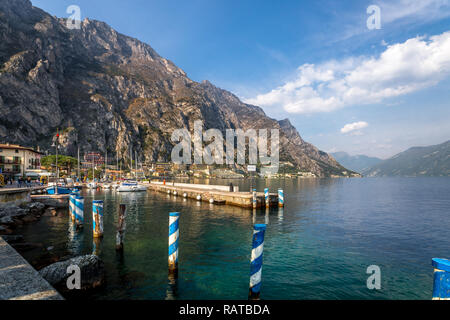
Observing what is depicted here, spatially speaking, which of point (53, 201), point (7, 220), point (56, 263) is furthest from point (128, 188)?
point (56, 263)

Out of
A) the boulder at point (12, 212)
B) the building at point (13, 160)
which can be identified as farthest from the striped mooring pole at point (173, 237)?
the building at point (13, 160)

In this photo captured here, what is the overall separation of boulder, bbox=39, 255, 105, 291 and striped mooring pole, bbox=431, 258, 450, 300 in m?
12.5

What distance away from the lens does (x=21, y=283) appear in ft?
25.2

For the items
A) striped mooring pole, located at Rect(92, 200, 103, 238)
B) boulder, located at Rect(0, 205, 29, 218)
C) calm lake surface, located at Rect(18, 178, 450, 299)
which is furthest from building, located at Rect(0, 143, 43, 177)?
striped mooring pole, located at Rect(92, 200, 103, 238)

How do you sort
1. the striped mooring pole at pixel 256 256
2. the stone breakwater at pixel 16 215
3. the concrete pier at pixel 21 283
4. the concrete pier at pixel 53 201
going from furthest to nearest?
the concrete pier at pixel 53 201 → the stone breakwater at pixel 16 215 → the striped mooring pole at pixel 256 256 → the concrete pier at pixel 21 283

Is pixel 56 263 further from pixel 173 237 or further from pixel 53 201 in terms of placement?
pixel 53 201

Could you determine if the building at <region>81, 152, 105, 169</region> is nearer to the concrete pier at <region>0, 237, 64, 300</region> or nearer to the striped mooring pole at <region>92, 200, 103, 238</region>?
the striped mooring pole at <region>92, 200, 103, 238</region>

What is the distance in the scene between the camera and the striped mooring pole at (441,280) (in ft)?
16.6

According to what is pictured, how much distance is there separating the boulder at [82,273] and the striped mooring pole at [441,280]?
40.9ft

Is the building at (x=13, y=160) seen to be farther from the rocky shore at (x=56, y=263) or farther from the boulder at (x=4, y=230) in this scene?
the boulder at (x=4, y=230)

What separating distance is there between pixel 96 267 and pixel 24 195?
3156 cm

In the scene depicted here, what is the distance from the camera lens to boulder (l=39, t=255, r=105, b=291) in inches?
382

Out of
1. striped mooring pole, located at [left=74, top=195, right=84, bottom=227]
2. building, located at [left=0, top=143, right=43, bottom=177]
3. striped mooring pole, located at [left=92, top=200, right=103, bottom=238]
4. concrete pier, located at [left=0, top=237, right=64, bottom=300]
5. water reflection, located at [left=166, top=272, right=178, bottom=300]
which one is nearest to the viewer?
concrete pier, located at [left=0, top=237, right=64, bottom=300]

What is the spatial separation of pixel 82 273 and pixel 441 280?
1273cm
